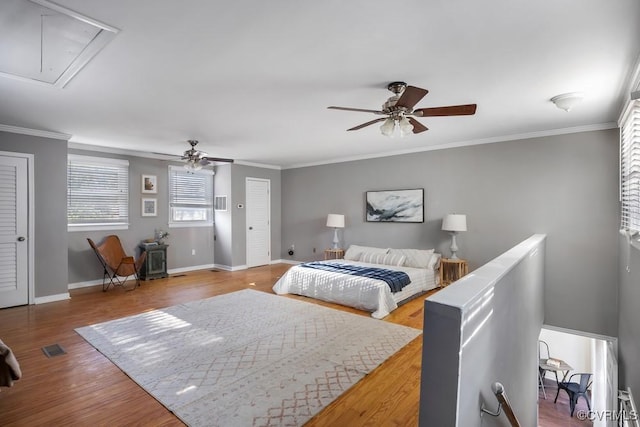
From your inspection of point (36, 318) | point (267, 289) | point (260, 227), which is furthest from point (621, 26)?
point (260, 227)

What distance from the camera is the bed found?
4.23 meters

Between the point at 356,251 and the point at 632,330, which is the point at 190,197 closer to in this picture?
the point at 356,251

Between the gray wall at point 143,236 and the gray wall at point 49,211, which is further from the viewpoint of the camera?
the gray wall at point 143,236

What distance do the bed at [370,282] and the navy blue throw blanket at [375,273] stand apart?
10 cm

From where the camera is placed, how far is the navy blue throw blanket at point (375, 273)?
439 cm

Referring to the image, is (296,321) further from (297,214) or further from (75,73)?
(297,214)

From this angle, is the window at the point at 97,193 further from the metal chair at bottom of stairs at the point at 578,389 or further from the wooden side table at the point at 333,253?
the metal chair at bottom of stairs at the point at 578,389

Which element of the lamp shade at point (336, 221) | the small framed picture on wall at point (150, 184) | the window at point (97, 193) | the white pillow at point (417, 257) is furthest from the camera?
the lamp shade at point (336, 221)

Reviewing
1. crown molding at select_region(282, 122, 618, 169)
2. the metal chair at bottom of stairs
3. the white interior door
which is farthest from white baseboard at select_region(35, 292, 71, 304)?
the metal chair at bottom of stairs

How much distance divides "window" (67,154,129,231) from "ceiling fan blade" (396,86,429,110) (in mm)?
5579

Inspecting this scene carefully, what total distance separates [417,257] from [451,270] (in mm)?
600

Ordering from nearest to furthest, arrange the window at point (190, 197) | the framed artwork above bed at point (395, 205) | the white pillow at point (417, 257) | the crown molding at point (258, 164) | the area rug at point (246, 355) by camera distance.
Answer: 1. the area rug at point (246, 355)
2. the white pillow at point (417, 257)
3. the framed artwork above bed at point (395, 205)
4. the window at point (190, 197)
5. the crown molding at point (258, 164)

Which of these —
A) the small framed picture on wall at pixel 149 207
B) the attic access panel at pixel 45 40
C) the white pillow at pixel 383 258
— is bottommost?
the white pillow at pixel 383 258

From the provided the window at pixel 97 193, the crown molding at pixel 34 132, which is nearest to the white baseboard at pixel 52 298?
the window at pixel 97 193
